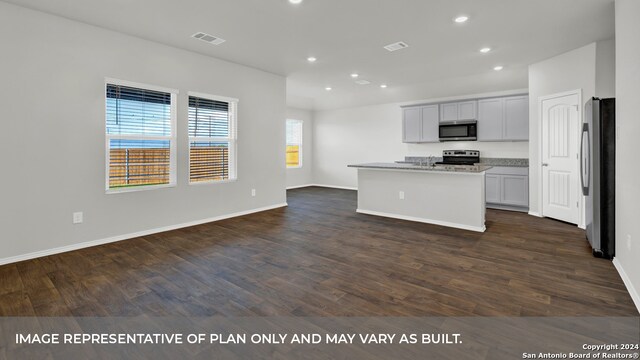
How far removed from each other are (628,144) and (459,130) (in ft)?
14.9

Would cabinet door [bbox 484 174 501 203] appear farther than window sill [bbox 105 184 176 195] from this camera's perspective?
Yes

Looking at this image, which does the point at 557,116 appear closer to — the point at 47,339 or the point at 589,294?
the point at 589,294

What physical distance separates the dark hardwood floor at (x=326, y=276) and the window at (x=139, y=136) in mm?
844

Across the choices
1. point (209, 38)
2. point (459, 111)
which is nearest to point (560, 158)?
point (459, 111)

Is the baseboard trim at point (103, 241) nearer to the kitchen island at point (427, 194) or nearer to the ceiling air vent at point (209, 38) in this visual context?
the kitchen island at point (427, 194)

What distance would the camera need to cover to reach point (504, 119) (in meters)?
6.39

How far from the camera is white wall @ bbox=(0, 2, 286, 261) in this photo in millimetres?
3281

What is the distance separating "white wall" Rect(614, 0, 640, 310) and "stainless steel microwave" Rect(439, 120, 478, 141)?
3.76m

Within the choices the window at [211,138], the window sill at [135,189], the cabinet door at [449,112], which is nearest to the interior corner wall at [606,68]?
the cabinet door at [449,112]

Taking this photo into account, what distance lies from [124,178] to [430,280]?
4.00m

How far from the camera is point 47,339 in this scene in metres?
1.90

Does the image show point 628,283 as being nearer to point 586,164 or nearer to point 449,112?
point 586,164

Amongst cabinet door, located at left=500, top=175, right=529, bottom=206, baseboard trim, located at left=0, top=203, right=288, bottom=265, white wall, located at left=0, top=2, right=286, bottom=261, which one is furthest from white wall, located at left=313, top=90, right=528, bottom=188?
white wall, located at left=0, top=2, right=286, bottom=261

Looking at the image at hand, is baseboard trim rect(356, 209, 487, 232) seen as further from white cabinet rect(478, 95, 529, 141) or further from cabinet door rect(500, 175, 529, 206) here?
white cabinet rect(478, 95, 529, 141)
